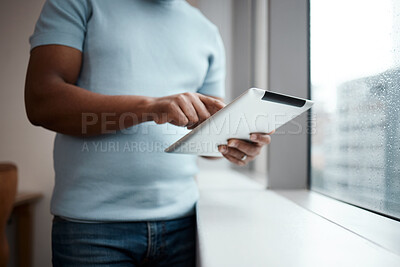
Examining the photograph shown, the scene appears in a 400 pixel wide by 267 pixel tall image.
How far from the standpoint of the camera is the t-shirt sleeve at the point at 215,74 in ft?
2.30

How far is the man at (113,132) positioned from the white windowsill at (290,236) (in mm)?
101

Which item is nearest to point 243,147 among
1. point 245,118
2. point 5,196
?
point 245,118

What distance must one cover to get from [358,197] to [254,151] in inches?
8.0

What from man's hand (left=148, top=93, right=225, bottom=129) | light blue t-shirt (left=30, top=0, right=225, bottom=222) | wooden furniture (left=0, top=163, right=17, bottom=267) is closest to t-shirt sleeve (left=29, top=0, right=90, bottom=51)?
light blue t-shirt (left=30, top=0, right=225, bottom=222)

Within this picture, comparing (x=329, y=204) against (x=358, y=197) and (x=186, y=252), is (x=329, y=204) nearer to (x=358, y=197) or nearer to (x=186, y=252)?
(x=358, y=197)

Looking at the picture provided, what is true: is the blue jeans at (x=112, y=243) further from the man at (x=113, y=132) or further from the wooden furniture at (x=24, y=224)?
the wooden furniture at (x=24, y=224)

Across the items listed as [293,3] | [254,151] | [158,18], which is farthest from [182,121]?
[293,3]

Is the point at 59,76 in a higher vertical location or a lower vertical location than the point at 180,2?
lower

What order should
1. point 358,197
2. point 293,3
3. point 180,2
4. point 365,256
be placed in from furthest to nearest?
point 293,3
point 180,2
point 358,197
point 365,256

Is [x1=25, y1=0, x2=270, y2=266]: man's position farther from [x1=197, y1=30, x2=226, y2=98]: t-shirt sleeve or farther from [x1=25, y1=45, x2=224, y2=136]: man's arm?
[x1=197, y1=30, x2=226, y2=98]: t-shirt sleeve

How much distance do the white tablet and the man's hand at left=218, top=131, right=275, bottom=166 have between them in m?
0.01

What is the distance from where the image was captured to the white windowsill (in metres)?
0.28

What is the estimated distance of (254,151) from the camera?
542 millimetres

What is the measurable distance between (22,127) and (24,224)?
1.39 ft
